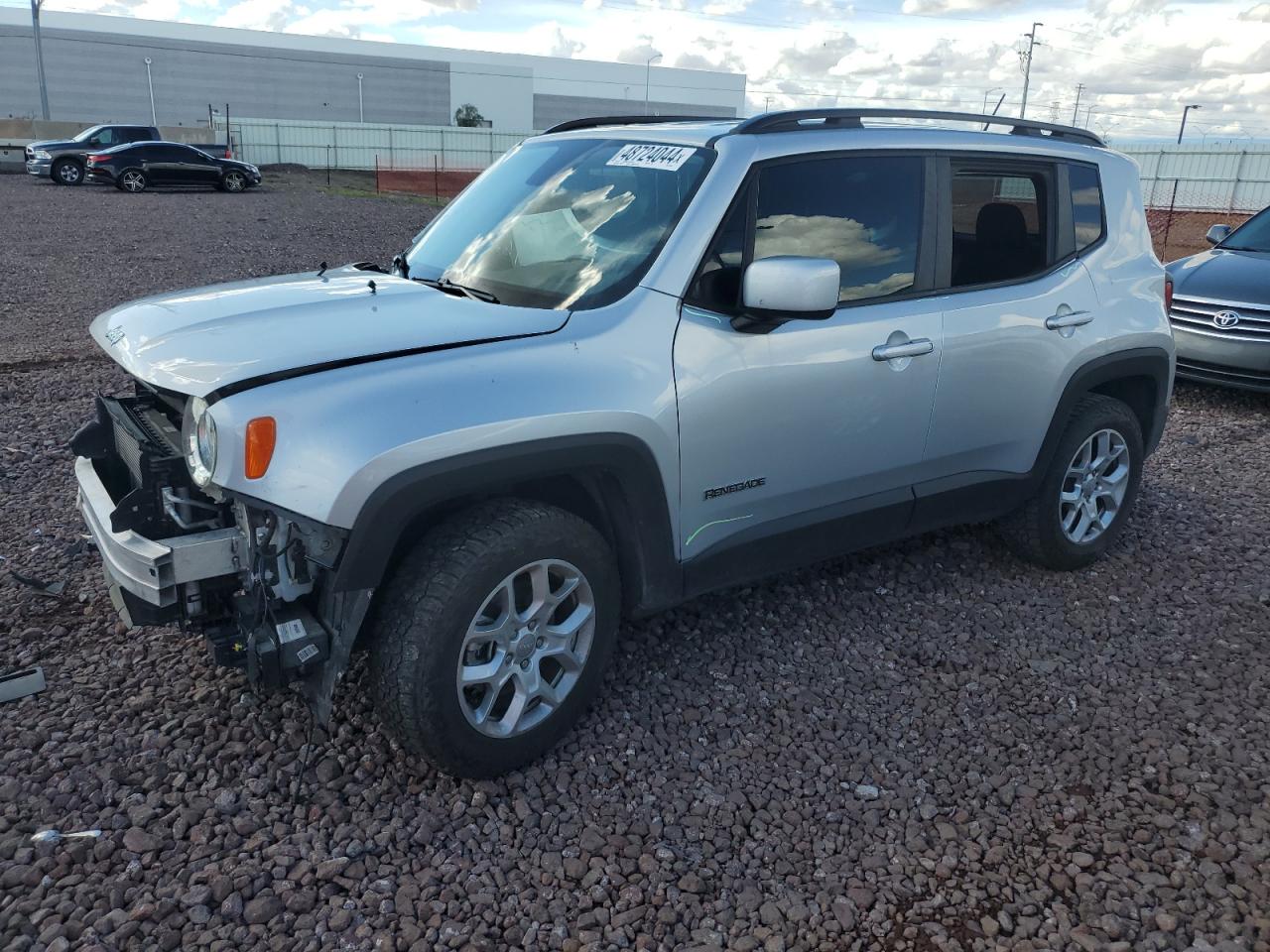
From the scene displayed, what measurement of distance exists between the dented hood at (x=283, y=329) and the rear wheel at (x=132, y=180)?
24726 mm

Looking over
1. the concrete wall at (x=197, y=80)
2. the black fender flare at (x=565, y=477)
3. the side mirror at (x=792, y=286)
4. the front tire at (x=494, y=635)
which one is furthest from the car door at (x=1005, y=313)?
the concrete wall at (x=197, y=80)

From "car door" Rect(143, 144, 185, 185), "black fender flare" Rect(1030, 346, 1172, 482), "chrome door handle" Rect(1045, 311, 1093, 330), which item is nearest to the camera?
"chrome door handle" Rect(1045, 311, 1093, 330)

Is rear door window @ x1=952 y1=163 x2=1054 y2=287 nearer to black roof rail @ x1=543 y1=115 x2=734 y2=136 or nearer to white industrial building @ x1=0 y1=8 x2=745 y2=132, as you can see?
black roof rail @ x1=543 y1=115 x2=734 y2=136

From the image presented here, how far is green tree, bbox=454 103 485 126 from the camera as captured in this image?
273 ft

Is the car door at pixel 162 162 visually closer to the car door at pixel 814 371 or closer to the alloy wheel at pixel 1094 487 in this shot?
the car door at pixel 814 371

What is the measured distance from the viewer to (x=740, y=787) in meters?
3.18

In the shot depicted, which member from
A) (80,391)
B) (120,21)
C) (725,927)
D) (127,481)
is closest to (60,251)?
(80,391)

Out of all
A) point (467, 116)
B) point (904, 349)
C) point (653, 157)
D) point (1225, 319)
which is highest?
point (467, 116)

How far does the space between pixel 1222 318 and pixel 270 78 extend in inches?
3474

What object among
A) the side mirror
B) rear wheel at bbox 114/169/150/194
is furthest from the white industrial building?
the side mirror

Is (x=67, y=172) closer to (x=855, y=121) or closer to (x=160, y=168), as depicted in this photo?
(x=160, y=168)

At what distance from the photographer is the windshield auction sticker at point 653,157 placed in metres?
3.51

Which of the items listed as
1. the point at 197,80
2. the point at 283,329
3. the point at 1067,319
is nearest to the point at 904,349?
the point at 1067,319

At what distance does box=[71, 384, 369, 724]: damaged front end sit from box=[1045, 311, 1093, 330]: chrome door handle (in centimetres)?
308
